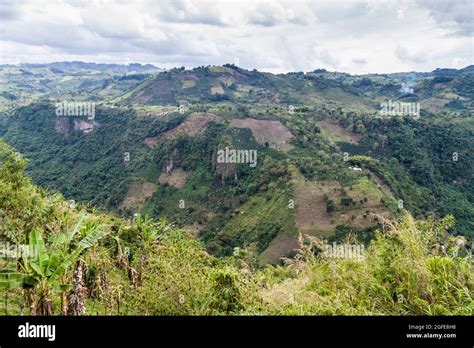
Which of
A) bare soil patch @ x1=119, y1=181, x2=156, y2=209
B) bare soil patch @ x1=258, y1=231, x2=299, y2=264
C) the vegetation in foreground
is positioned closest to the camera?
the vegetation in foreground

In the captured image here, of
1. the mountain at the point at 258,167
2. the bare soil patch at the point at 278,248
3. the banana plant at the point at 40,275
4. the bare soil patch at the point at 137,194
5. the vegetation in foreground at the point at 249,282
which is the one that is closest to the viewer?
the vegetation in foreground at the point at 249,282

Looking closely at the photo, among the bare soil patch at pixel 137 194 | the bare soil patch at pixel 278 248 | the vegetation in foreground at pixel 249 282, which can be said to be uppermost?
the vegetation in foreground at pixel 249 282

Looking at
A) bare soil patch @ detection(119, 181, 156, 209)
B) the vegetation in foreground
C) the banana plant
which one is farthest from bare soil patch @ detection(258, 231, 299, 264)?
the banana plant

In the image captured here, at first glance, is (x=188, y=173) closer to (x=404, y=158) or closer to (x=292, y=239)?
(x=292, y=239)

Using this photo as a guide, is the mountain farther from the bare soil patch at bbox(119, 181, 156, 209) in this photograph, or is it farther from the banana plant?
the banana plant

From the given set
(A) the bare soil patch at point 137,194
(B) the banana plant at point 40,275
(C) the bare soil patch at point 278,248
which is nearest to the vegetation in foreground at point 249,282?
(B) the banana plant at point 40,275

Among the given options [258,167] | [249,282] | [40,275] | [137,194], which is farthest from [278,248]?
[40,275]

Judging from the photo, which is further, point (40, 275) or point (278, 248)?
point (278, 248)

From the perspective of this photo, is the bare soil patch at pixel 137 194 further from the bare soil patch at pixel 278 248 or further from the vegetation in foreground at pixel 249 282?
the vegetation in foreground at pixel 249 282

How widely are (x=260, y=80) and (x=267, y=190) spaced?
12648 centimetres

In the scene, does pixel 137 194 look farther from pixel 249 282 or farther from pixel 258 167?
pixel 249 282

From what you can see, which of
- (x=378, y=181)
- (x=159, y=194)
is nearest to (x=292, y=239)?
(x=378, y=181)

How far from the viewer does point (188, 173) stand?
268ft

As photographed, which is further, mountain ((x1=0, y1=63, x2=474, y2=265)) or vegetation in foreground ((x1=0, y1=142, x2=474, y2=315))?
mountain ((x1=0, y1=63, x2=474, y2=265))
